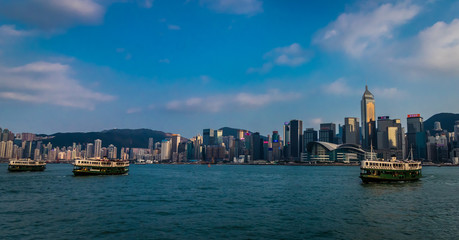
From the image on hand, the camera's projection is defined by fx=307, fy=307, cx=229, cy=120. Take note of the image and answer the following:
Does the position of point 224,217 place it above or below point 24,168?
above

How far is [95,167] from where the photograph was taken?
116188mm

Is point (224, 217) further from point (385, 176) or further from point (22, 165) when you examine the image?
point (22, 165)

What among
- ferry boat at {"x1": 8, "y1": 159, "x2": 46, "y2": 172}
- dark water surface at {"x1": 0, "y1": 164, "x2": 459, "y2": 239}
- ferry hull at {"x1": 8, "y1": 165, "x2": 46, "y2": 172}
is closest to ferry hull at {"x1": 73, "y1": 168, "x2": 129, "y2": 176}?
dark water surface at {"x1": 0, "y1": 164, "x2": 459, "y2": 239}

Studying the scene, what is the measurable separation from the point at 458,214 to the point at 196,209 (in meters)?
39.5

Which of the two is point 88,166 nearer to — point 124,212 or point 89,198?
point 89,198

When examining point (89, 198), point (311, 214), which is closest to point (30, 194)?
point (89, 198)

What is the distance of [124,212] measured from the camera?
46219mm

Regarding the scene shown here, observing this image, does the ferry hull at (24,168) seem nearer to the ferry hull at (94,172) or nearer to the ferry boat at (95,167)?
the ferry boat at (95,167)

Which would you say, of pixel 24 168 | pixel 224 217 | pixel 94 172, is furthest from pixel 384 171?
pixel 24 168

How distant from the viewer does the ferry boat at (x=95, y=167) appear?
114m

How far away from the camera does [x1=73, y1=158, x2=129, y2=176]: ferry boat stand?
4484 inches

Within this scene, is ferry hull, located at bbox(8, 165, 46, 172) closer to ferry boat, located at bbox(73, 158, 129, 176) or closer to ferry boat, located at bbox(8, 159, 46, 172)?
ferry boat, located at bbox(8, 159, 46, 172)

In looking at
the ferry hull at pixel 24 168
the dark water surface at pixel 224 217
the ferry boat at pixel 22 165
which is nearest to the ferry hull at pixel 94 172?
the dark water surface at pixel 224 217

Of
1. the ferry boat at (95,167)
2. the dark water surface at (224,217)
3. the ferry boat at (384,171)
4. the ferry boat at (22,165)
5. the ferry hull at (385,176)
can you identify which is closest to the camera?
the dark water surface at (224,217)
